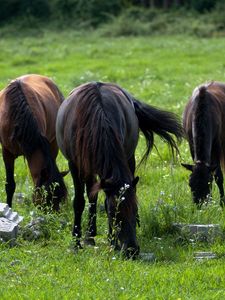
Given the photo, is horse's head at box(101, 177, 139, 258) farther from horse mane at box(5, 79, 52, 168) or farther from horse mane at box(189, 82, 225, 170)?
horse mane at box(189, 82, 225, 170)

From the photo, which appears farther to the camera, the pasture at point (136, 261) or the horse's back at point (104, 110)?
the horse's back at point (104, 110)

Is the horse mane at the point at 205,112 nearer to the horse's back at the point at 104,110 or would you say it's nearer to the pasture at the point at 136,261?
the pasture at the point at 136,261

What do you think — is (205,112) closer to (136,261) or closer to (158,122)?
(158,122)

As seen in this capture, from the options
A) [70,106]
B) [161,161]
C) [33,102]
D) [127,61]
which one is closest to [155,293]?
[70,106]

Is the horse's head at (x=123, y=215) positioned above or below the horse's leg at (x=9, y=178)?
above

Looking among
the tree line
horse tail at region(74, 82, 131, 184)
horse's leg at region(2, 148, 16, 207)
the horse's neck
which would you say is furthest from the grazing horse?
the tree line

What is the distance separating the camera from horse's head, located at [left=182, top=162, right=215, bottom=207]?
8.73 m

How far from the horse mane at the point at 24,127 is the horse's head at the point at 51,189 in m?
0.13

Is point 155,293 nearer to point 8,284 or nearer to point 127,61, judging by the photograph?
point 8,284

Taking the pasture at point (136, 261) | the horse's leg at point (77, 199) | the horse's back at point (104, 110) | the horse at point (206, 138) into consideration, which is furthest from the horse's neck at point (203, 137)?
the horse's leg at point (77, 199)

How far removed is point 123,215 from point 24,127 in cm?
231

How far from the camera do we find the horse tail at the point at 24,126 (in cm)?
841

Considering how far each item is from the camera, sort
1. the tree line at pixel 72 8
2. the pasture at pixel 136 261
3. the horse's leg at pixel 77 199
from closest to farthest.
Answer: the pasture at pixel 136 261 < the horse's leg at pixel 77 199 < the tree line at pixel 72 8

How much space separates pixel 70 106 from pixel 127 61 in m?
18.2
